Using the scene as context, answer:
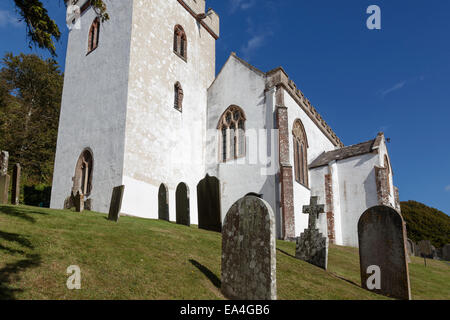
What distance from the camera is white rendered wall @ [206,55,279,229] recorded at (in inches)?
729

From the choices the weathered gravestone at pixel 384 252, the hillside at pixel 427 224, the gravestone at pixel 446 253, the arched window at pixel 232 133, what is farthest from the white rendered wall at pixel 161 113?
the hillside at pixel 427 224

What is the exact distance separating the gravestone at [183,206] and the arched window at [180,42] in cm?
1146

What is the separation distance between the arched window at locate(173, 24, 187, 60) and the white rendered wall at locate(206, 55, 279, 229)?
2.89m

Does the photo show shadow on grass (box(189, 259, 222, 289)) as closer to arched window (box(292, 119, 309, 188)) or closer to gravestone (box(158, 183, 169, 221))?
gravestone (box(158, 183, 169, 221))

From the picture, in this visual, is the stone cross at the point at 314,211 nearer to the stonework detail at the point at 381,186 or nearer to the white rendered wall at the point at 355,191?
the stonework detail at the point at 381,186

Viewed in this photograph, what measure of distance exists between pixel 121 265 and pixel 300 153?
1749 centimetres

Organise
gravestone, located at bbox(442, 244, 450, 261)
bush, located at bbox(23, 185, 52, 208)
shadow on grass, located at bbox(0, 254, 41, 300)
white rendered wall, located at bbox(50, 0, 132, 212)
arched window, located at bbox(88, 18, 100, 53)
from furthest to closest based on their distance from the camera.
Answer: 1. gravestone, located at bbox(442, 244, 450, 261)
2. bush, located at bbox(23, 185, 52, 208)
3. arched window, located at bbox(88, 18, 100, 53)
4. white rendered wall, located at bbox(50, 0, 132, 212)
5. shadow on grass, located at bbox(0, 254, 41, 300)

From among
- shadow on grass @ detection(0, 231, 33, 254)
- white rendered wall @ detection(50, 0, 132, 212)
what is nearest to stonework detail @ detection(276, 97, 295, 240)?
white rendered wall @ detection(50, 0, 132, 212)

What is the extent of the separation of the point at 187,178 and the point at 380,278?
13.2 metres

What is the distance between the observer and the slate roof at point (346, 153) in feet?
74.0

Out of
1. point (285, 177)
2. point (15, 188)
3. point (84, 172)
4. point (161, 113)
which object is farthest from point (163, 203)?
point (285, 177)

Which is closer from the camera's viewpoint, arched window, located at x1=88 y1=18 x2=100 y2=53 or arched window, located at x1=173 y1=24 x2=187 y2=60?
arched window, located at x1=88 y1=18 x2=100 y2=53

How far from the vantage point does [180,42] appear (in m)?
21.8

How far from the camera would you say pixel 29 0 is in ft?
Result: 24.3
